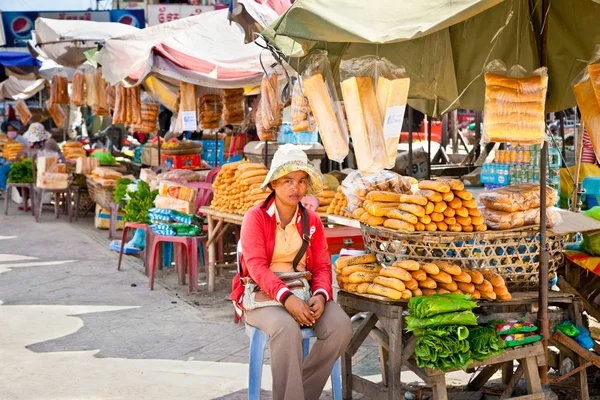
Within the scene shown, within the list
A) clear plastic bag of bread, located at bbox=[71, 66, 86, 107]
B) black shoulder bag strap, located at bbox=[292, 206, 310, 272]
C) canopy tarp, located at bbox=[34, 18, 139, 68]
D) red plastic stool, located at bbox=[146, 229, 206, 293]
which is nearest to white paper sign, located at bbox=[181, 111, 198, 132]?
red plastic stool, located at bbox=[146, 229, 206, 293]

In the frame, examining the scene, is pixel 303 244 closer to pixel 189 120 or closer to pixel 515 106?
pixel 515 106

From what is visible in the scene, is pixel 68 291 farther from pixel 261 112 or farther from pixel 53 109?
pixel 53 109

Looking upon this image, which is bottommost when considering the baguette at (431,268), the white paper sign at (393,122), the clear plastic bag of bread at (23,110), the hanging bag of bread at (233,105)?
the baguette at (431,268)

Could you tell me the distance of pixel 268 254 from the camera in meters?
4.34

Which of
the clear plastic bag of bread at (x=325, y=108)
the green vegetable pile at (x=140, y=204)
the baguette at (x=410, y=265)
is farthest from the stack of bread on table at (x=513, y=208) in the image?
the green vegetable pile at (x=140, y=204)

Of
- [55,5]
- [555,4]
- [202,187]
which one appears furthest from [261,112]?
[55,5]

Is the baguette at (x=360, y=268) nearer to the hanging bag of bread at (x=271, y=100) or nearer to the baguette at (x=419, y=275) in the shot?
the baguette at (x=419, y=275)

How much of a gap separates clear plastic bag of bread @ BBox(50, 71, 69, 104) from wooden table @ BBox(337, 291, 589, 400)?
32.3ft

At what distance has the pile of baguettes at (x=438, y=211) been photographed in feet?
13.4

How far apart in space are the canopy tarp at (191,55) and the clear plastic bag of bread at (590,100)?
399 centimetres

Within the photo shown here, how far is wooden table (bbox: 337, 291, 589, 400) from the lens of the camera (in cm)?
399

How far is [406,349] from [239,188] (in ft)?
11.5

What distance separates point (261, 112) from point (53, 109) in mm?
8346

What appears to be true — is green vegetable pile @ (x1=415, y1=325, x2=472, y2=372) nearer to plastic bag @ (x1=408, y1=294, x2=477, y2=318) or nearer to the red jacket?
plastic bag @ (x1=408, y1=294, x2=477, y2=318)
